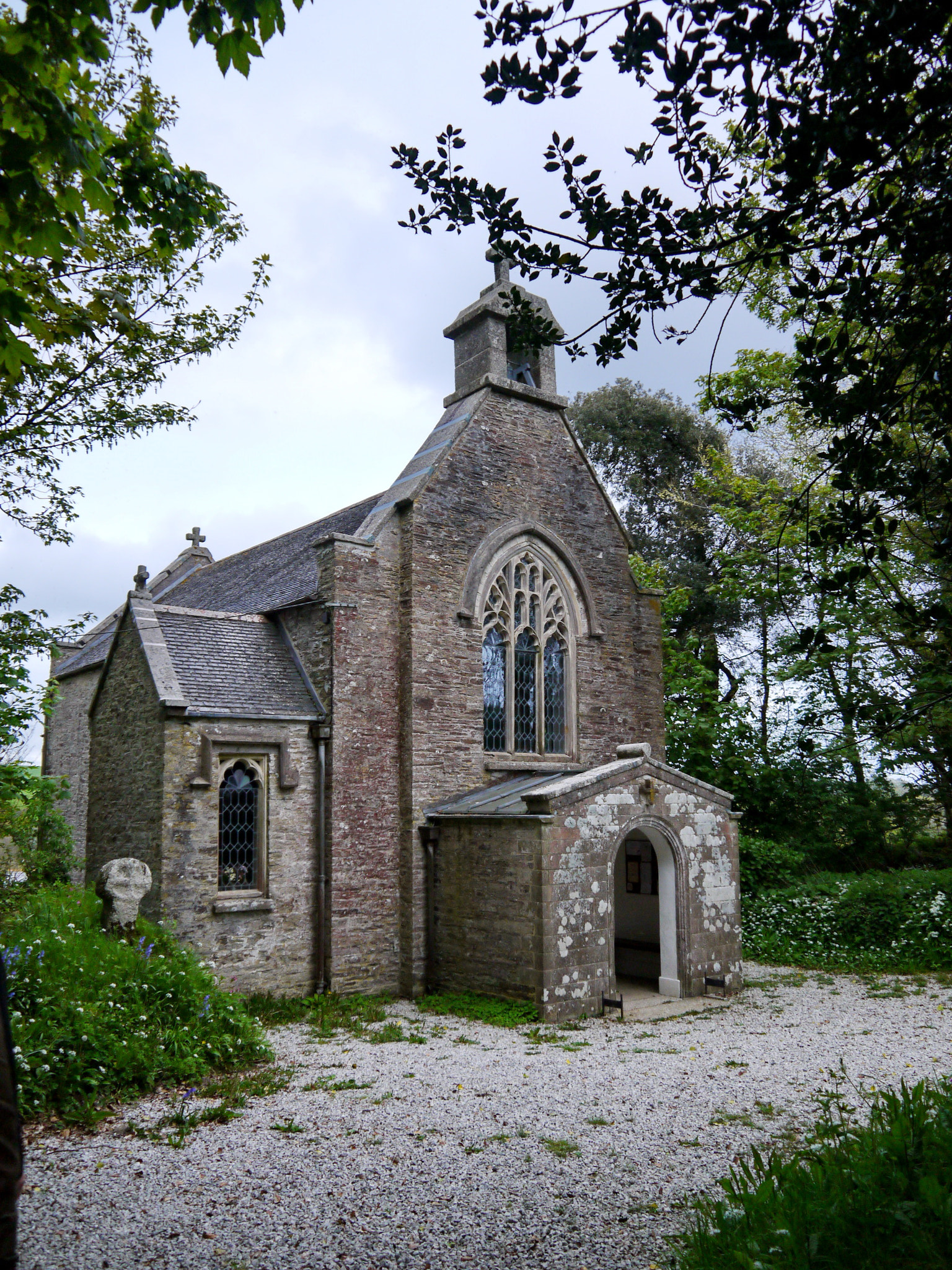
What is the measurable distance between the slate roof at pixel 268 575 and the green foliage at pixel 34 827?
4411mm

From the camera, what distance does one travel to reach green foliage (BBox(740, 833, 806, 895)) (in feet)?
62.1

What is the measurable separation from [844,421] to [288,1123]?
7.08 metres

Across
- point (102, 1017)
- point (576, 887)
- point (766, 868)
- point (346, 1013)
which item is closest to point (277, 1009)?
point (346, 1013)

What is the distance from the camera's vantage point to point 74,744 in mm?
21172

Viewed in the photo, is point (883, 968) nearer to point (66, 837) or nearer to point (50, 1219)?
point (50, 1219)

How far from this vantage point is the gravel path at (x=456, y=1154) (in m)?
5.42

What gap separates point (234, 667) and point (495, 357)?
725 cm

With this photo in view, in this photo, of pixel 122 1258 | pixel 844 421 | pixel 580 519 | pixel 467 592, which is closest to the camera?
pixel 844 421

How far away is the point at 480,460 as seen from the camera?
50.6 feet

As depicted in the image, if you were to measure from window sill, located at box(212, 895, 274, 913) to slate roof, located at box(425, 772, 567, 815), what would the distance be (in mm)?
2695

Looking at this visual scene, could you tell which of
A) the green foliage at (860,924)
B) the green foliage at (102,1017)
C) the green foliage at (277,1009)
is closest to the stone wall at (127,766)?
the green foliage at (102,1017)

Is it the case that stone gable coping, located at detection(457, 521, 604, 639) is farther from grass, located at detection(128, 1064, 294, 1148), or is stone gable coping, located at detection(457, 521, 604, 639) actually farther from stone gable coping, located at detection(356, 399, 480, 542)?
grass, located at detection(128, 1064, 294, 1148)

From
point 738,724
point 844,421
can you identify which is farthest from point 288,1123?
point 738,724

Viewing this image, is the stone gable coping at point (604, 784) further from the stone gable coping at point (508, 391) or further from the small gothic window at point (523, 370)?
the small gothic window at point (523, 370)
